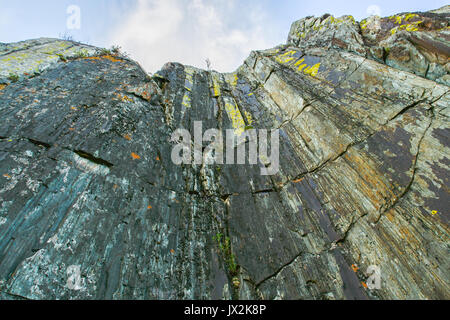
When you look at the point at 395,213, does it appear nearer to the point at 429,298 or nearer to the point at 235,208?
the point at 429,298


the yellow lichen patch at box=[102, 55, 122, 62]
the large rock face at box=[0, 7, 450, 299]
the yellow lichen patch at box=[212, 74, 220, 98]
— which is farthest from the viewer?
the yellow lichen patch at box=[212, 74, 220, 98]

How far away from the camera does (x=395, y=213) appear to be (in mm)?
5387

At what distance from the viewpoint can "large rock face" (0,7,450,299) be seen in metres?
4.42

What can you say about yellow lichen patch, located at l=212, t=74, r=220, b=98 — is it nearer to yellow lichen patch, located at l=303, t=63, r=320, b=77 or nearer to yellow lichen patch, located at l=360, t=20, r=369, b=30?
yellow lichen patch, located at l=303, t=63, r=320, b=77

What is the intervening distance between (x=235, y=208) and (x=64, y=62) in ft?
33.3

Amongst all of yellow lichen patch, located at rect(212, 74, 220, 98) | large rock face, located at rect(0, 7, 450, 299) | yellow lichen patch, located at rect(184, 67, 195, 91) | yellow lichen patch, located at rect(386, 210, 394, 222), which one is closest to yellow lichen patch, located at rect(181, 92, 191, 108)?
large rock face, located at rect(0, 7, 450, 299)

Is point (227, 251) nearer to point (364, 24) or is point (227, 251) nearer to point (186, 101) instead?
point (186, 101)

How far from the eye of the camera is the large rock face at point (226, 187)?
4.42 meters

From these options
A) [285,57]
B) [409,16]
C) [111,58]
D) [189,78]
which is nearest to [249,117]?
[189,78]

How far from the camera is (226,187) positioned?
692cm

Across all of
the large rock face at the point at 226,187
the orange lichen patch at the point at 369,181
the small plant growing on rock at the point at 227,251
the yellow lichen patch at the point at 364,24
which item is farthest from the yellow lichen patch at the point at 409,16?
the small plant growing on rock at the point at 227,251

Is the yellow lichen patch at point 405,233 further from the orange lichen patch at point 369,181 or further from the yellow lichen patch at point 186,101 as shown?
the yellow lichen patch at point 186,101

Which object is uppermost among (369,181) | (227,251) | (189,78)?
(189,78)

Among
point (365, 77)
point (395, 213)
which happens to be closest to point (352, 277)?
point (395, 213)
